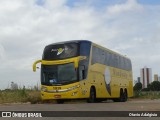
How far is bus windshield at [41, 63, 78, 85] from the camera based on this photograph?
25969 millimetres

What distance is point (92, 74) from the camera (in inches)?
1087

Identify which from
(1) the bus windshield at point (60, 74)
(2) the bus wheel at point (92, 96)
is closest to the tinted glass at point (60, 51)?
(1) the bus windshield at point (60, 74)

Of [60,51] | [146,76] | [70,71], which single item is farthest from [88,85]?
[146,76]

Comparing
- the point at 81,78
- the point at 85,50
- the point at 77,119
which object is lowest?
the point at 77,119

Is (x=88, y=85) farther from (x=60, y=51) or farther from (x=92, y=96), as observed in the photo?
(x=60, y=51)

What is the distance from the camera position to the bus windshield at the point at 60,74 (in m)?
26.0

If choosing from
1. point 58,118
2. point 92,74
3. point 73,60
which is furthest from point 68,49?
point 58,118

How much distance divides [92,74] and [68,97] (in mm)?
2569

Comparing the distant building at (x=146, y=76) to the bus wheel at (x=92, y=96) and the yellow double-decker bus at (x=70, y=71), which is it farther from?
the yellow double-decker bus at (x=70, y=71)

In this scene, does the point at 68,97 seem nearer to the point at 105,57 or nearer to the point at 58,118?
the point at 105,57

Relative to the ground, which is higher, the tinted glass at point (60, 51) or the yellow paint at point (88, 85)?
the tinted glass at point (60, 51)

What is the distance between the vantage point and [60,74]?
26.2m

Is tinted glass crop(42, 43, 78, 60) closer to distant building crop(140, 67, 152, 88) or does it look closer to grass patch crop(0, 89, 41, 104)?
grass patch crop(0, 89, 41, 104)

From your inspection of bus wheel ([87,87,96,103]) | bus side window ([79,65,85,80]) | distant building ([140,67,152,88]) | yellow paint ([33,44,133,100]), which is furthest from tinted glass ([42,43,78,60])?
distant building ([140,67,152,88])
